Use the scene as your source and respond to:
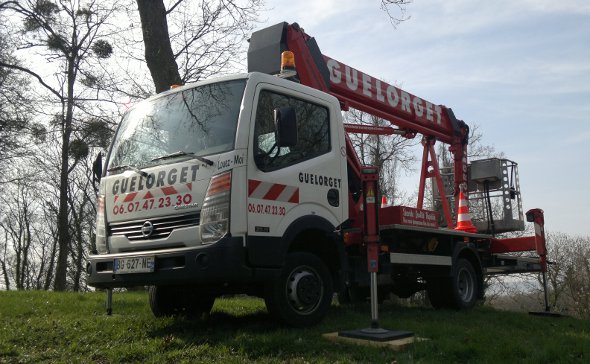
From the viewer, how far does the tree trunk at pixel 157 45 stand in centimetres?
1206

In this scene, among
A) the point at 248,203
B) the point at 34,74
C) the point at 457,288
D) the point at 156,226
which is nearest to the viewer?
the point at 248,203

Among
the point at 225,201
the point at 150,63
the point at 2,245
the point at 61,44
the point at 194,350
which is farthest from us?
the point at 2,245

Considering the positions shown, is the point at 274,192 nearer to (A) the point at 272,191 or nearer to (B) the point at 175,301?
(A) the point at 272,191

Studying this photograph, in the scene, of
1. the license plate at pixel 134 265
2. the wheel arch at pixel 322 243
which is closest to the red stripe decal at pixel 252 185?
the wheel arch at pixel 322 243

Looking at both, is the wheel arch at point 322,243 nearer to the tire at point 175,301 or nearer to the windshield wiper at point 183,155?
the windshield wiper at point 183,155

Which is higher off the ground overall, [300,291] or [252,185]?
[252,185]

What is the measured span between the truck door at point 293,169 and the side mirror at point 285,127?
0.22m

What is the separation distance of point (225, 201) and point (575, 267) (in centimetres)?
3734

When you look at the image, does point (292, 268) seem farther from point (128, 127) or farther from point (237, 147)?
point (128, 127)

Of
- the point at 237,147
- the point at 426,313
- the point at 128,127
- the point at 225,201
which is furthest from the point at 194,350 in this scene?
the point at 426,313

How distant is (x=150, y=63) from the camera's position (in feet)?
39.7

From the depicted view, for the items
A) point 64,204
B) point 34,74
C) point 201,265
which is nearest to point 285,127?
point 201,265

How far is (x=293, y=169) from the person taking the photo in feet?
20.0

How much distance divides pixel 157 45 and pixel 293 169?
7.30 metres
